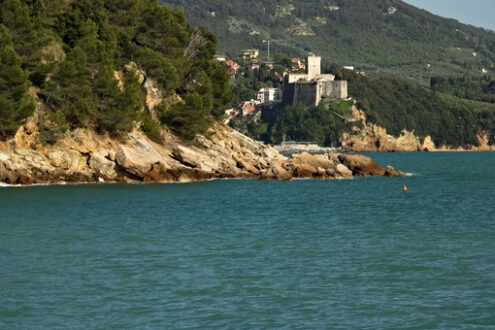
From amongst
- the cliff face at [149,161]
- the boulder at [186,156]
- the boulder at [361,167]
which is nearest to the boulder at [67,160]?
the cliff face at [149,161]

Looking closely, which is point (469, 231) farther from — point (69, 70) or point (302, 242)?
point (69, 70)

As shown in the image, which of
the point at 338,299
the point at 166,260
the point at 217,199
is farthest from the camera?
the point at 217,199

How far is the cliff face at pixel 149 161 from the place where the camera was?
56.9m

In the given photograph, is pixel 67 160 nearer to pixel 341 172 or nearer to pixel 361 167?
pixel 341 172

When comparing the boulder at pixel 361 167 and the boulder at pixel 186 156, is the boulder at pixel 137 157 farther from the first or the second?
the boulder at pixel 361 167

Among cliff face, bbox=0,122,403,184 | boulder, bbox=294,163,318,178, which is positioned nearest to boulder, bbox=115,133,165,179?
cliff face, bbox=0,122,403,184

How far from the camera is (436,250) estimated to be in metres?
29.2

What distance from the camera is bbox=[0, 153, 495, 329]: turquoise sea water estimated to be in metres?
19.5

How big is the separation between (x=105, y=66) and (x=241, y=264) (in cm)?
4032

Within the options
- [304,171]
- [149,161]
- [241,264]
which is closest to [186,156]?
[149,161]

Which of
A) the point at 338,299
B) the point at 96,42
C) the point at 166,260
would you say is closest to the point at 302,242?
the point at 166,260

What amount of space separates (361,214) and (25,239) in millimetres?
19399

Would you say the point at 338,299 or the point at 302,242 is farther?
the point at 302,242

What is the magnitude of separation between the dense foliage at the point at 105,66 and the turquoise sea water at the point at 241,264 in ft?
41.5
